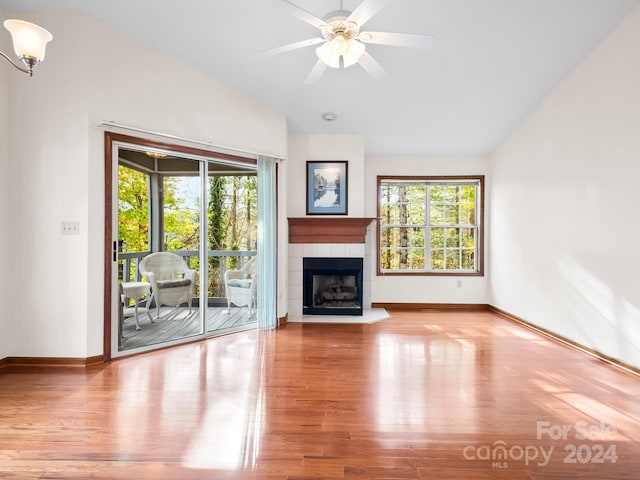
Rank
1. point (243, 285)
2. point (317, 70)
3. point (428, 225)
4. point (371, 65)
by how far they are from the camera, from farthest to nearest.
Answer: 1. point (428, 225)
2. point (243, 285)
3. point (317, 70)
4. point (371, 65)

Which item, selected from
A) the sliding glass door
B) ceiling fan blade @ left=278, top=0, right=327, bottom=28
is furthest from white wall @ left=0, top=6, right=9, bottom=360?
ceiling fan blade @ left=278, top=0, right=327, bottom=28

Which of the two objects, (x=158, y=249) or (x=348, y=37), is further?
(x=158, y=249)

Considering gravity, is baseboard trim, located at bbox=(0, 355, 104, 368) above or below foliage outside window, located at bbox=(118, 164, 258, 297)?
below

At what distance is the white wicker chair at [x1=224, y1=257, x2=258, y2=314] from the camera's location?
14.0 feet

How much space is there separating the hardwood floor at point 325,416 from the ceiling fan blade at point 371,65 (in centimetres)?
248

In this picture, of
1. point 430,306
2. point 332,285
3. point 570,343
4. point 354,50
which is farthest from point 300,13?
point 430,306

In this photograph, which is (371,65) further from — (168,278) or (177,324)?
(177,324)

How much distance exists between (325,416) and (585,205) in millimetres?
3322

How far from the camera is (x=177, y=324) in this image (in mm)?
3900

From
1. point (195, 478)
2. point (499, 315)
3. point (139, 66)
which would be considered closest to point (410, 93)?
point (139, 66)

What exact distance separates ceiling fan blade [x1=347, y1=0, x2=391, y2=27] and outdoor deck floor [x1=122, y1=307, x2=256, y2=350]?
325 centimetres

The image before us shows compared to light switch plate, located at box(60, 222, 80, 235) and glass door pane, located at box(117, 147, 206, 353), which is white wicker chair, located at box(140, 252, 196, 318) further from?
light switch plate, located at box(60, 222, 80, 235)

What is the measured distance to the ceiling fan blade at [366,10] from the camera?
2.02 m

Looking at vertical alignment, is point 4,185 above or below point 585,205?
above
